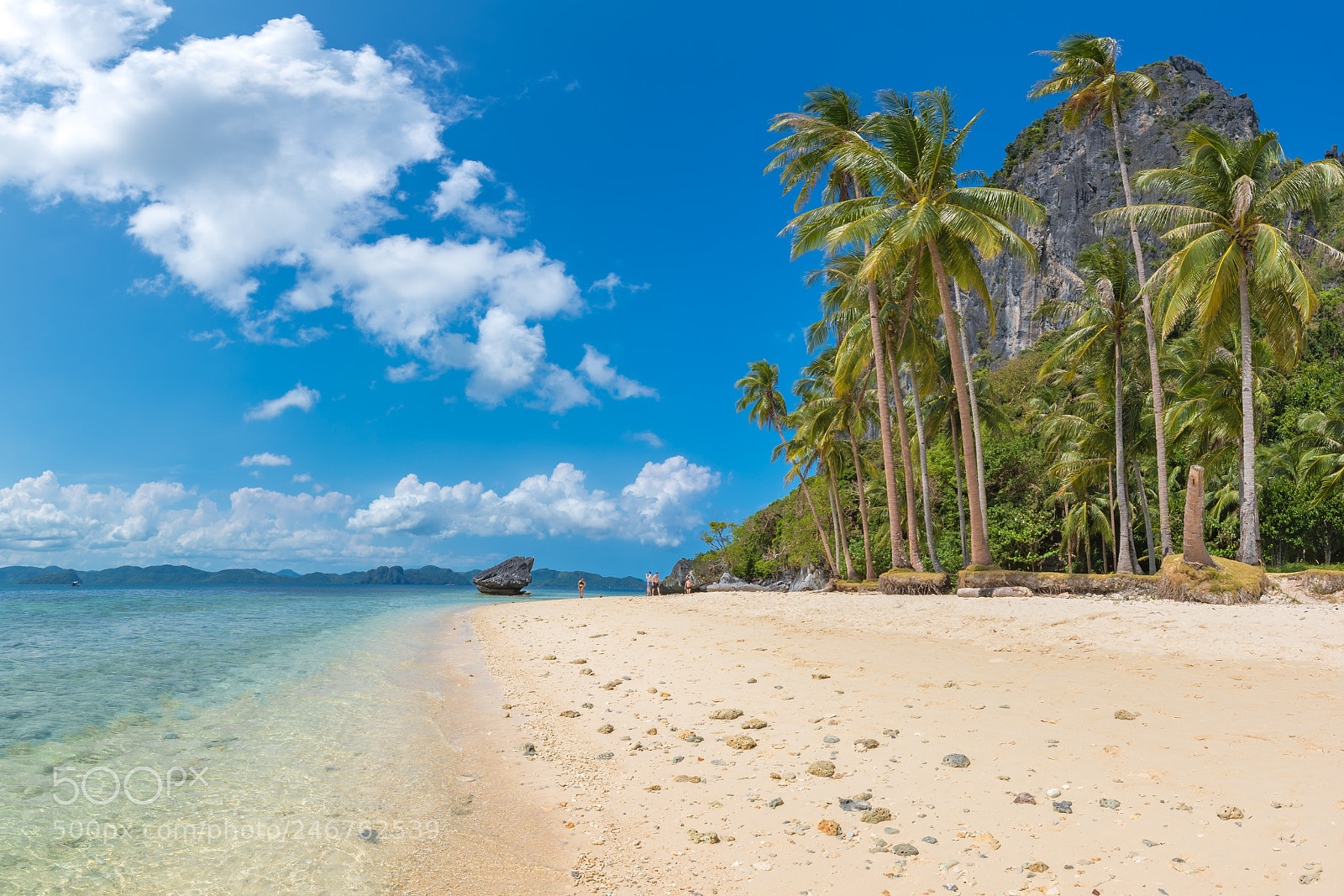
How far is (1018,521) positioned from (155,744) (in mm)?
32970

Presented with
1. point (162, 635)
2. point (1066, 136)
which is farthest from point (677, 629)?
point (1066, 136)

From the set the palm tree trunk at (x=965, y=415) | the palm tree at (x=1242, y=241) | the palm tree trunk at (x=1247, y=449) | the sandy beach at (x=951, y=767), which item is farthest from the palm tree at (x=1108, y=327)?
the sandy beach at (x=951, y=767)

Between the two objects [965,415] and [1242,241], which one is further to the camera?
[965,415]

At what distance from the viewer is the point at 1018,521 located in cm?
3141

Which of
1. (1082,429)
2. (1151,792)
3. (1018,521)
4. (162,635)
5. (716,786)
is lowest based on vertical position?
(162,635)

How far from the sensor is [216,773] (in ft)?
19.4

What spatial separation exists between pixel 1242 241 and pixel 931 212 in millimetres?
7594

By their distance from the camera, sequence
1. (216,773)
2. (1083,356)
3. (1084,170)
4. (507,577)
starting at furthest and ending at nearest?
1. (1084,170)
2. (507,577)
3. (1083,356)
4. (216,773)

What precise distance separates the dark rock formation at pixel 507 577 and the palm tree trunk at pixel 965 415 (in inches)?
1717

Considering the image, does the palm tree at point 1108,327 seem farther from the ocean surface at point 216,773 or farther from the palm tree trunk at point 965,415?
the ocean surface at point 216,773

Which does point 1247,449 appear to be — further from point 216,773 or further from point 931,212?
point 216,773

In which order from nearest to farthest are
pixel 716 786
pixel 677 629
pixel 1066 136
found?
pixel 716 786 → pixel 677 629 → pixel 1066 136

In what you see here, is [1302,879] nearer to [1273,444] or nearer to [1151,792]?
[1151,792]

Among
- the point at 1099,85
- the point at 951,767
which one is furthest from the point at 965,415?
the point at 951,767
